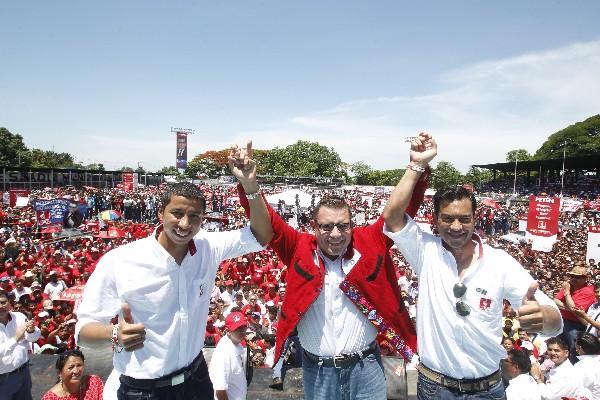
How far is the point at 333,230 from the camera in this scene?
90.4 inches

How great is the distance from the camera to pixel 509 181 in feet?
179

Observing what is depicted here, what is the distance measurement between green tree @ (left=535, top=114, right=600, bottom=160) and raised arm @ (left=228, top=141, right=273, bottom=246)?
62.6 metres

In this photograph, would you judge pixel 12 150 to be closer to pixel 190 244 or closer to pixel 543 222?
pixel 543 222

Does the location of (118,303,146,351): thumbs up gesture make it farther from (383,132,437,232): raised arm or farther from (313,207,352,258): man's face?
(383,132,437,232): raised arm

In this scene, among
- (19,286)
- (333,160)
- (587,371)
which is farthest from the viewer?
(333,160)

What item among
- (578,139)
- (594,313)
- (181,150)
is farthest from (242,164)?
(578,139)

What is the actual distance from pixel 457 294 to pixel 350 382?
2.50 feet

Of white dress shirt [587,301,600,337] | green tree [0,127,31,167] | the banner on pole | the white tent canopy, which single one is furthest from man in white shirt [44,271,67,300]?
green tree [0,127,31,167]

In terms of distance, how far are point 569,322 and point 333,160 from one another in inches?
2746

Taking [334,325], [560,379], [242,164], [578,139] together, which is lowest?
[560,379]

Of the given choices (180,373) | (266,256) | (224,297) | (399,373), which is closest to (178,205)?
(180,373)

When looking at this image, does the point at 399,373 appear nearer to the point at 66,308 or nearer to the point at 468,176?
the point at 66,308

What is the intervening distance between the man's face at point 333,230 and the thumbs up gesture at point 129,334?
1.05 m

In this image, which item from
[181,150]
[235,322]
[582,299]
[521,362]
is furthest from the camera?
[181,150]
